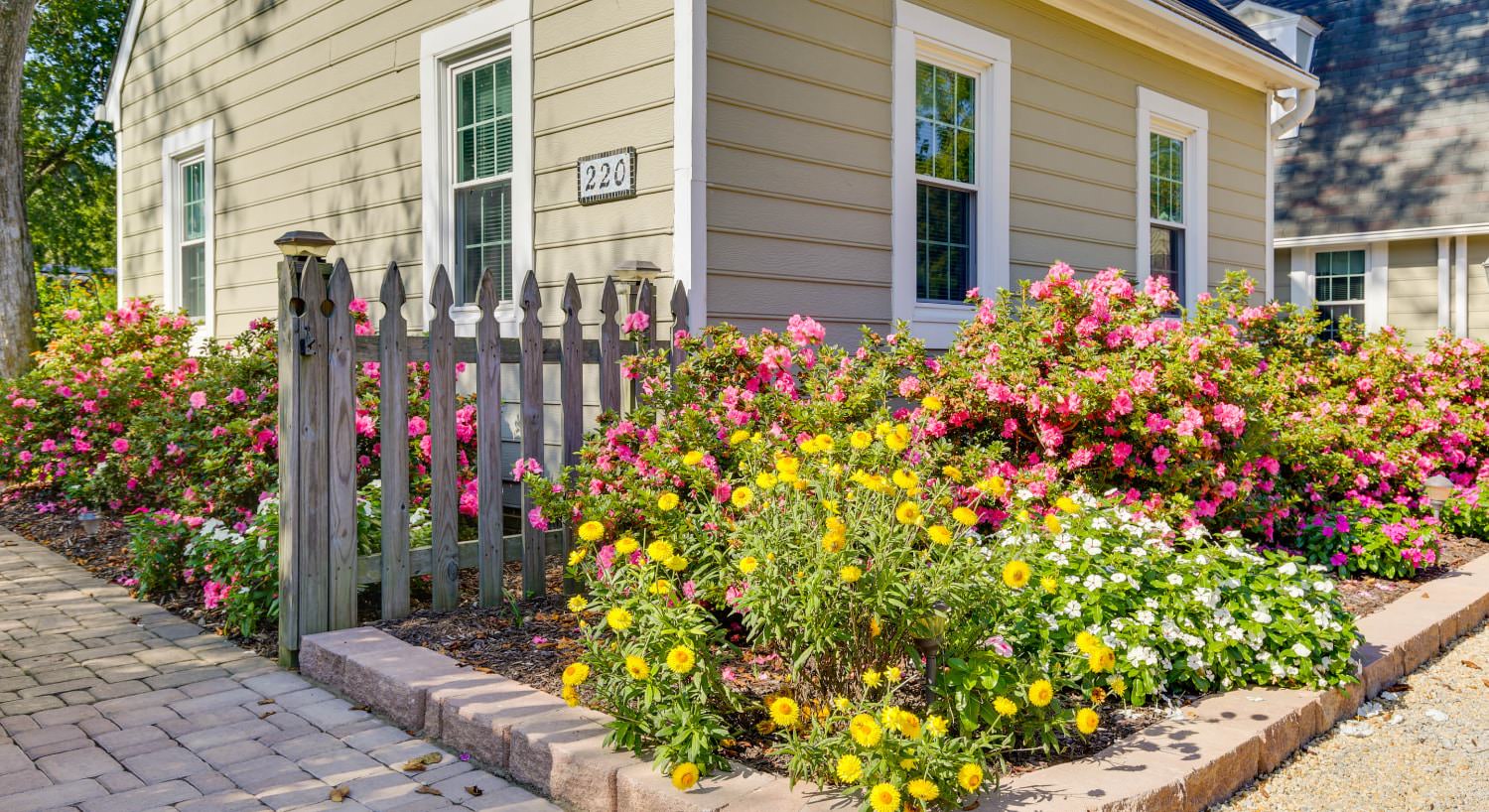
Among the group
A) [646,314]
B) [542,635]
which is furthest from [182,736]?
[646,314]

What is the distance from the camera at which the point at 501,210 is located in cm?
639

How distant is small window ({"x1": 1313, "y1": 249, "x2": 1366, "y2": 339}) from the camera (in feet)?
45.6

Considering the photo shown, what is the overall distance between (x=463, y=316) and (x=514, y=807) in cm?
407

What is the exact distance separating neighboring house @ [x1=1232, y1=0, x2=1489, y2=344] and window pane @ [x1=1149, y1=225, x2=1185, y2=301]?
5.77 m

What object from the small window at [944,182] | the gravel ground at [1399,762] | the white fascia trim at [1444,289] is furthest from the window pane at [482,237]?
the white fascia trim at [1444,289]

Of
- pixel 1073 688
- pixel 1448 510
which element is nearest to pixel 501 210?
pixel 1073 688

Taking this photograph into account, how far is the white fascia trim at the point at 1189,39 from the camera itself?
297 inches

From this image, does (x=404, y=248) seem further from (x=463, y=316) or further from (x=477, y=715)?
(x=477, y=715)

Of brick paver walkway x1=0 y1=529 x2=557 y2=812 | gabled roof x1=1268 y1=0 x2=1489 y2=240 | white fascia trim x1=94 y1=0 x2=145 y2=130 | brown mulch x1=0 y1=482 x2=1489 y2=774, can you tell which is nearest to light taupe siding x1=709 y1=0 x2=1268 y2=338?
brown mulch x1=0 y1=482 x2=1489 y2=774

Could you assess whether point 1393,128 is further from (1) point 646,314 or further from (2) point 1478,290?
(1) point 646,314

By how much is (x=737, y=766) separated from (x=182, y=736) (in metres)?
1.87

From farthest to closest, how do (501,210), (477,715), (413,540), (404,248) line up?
1. (404,248)
2. (501,210)
3. (413,540)
4. (477,715)

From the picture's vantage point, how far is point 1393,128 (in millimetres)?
13859

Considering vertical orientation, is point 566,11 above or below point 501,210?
above
